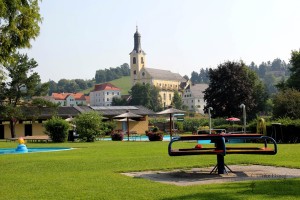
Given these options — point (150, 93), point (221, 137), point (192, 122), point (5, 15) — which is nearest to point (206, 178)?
point (221, 137)

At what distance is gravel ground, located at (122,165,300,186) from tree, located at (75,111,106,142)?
23695 millimetres

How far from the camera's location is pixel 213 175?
10.5 m

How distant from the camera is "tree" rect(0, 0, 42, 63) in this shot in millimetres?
12578

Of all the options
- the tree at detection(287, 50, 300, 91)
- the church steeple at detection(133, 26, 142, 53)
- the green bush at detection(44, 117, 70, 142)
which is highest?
the church steeple at detection(133, 26, 142, 53)

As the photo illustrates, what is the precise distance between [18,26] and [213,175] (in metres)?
6.75

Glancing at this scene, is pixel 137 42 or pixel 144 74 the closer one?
pixel 137 42

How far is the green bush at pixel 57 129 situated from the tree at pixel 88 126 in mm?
986

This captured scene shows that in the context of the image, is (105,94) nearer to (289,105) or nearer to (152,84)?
(152,84)

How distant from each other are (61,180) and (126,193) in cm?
255

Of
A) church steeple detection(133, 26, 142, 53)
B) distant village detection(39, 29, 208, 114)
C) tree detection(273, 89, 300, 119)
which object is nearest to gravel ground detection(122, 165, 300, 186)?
tree detection(273, 89, 300, 119)

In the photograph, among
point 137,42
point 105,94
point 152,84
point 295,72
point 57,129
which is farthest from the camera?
point 105,94

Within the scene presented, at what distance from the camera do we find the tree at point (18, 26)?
12.6m

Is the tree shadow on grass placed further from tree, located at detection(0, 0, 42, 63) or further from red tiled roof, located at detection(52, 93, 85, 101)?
red tiled roof, located at detection(52, 93, 85, 101)

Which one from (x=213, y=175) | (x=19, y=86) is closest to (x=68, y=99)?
(x=19, y=86)
